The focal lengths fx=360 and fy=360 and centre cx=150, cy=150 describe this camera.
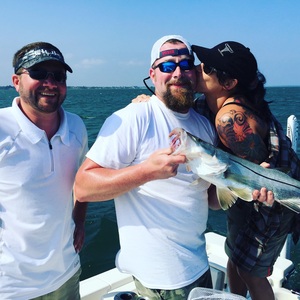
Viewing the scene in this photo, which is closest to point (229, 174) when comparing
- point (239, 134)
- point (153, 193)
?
point (239, 134)

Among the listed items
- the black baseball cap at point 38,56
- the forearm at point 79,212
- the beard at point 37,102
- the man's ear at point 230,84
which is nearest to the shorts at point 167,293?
the forearm at point 79,212

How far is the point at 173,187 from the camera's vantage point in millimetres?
2711

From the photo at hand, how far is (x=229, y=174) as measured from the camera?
9.21 ft

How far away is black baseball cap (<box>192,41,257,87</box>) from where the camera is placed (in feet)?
10.2

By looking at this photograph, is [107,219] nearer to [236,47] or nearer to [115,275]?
[115,275]

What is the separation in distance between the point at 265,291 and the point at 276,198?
46.9 inches

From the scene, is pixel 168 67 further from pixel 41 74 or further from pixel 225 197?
pixel 225 197

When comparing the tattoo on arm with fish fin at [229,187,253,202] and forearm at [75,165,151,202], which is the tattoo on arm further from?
forearm at [75,165,151,202]

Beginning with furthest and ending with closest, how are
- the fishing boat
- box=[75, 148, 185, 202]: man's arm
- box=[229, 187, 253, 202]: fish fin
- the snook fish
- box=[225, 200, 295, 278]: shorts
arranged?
1. the fishing boat
2. box=[225, 200, 295, 278]: shorts
3. box=[229, 187, 253, 202]: fish fin
4. the snook fish
5. box=[75, 148, 185, 202]: man's arm

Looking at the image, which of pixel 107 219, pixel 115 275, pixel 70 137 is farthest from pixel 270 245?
pixel 107 219

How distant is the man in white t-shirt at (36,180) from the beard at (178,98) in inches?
33.6

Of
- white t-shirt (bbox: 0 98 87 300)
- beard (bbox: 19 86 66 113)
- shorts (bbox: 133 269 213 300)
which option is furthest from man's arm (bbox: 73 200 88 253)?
beard (bbox: 19 86 66 113)

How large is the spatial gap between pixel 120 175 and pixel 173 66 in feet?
3.26

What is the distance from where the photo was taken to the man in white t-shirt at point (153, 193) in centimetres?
261
